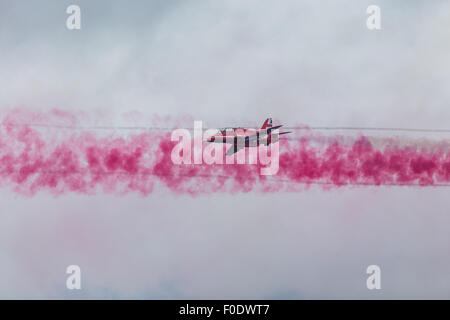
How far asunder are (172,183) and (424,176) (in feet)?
102

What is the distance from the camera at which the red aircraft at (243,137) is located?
11031 centimetres

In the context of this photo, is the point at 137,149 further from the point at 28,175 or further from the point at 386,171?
the point at 386,171

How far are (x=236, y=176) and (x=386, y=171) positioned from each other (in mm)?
18536

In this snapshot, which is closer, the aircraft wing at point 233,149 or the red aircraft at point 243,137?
the red aircraft at point 243,137

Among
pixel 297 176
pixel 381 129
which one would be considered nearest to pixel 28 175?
pixel 297 176

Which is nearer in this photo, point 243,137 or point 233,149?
point 243,137

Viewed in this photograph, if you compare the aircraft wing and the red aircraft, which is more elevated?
the red aircraft

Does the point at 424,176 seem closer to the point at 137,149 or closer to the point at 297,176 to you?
the point at 297,176

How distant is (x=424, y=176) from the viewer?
365 ft

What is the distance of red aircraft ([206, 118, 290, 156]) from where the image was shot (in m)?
110

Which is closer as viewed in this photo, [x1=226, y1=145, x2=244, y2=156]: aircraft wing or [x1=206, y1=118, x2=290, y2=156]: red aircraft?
[x1=206, y1=118, x2=290, y2=156]: red aircraft

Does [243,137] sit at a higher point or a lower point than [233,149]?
higher

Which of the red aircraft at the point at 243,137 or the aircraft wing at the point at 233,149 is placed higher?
the red aircraft at the point at 243,137

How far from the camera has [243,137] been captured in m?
111
